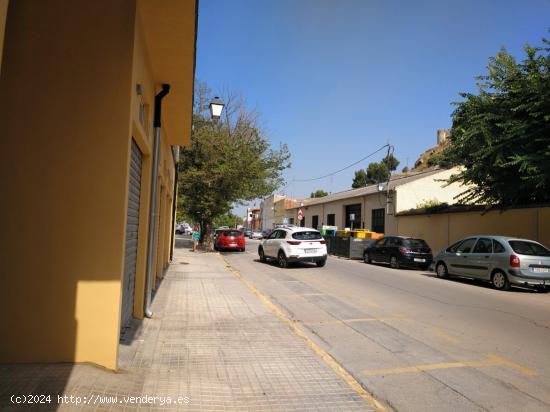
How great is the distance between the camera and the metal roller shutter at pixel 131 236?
6293mm

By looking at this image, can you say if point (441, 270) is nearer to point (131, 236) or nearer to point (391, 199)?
point (131, 236)

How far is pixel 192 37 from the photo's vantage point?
20.1ft

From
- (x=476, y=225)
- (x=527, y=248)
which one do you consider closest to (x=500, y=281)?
(x=527, y=248)

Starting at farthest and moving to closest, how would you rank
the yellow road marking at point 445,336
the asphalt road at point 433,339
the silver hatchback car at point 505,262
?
the silver hatchback car at point 505,262 < the yellow road marking at point 445,336 < the asphalt road at point 433,339

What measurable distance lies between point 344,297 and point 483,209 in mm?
13036

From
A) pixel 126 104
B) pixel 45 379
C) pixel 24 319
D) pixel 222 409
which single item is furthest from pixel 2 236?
pixel 222 409

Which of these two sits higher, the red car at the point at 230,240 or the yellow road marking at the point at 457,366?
the red car at the point at 230,240

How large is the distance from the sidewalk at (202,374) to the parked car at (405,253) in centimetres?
1332

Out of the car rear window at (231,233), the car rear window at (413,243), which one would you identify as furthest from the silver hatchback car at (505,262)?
the car rear window at (231,233)

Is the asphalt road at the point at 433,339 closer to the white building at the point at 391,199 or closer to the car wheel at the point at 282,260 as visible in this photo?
the car wheel at the point at 282,260

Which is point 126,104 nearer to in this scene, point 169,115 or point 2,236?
point 2,236

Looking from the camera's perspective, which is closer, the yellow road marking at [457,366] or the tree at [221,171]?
the yellow road marking at [457,366]

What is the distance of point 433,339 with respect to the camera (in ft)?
22.6

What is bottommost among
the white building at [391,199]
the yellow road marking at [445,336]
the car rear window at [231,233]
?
the yellow road marking at [445,336]
